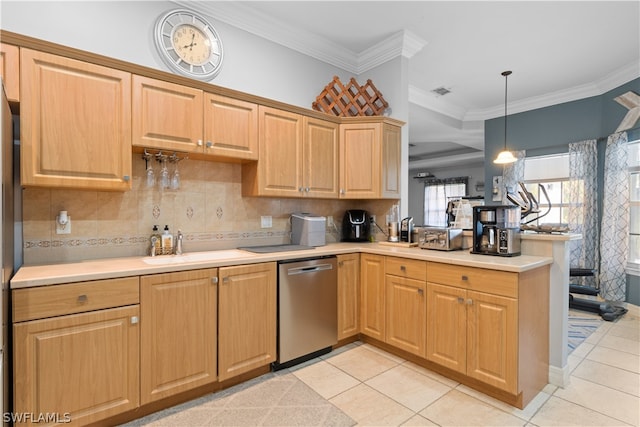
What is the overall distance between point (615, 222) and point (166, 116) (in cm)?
520

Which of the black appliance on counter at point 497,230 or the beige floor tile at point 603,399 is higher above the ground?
the black appliance on counter at point 497,230

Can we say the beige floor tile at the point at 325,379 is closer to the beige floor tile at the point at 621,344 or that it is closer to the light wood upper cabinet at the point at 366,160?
the light wood upper cabinet at the point at 366,160

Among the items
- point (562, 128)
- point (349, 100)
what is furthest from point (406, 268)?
point (562, 128)

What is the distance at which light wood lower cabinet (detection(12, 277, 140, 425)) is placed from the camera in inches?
60.0

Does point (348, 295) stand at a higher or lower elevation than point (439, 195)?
lower

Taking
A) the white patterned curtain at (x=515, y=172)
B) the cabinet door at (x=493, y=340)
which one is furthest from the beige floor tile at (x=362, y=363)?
the white patterned curtain at (x=515, y=172)

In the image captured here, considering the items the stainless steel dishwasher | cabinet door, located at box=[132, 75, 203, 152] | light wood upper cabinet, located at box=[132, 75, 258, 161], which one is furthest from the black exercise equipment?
cabinet door, located at box=[132, 75, 203, 152]

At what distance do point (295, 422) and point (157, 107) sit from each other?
7.05ft

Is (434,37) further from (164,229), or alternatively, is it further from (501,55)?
(164,229)

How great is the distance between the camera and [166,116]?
2.18 m

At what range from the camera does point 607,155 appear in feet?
13.8

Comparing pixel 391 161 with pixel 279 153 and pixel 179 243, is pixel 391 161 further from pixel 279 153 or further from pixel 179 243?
pixel 179 243

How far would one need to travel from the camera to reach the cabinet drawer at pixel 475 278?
6.40 ft

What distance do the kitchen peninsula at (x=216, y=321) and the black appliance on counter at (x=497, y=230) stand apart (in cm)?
10
